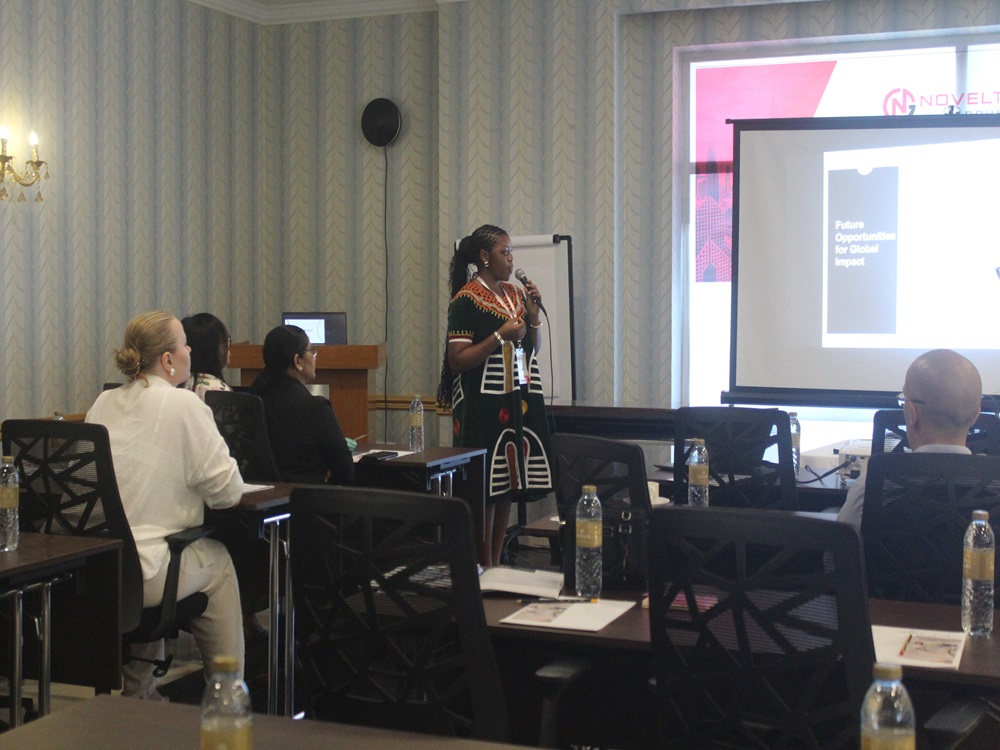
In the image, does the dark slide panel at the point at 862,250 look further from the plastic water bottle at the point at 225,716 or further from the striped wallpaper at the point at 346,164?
the plastic water bottle at the point at 225,716

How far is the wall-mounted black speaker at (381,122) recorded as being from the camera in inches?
286

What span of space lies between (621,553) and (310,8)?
19.7 feet

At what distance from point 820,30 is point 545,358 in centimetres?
245

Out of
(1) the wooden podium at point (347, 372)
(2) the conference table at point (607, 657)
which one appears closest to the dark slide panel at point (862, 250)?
(1) the wooden podium at point (347, 372)

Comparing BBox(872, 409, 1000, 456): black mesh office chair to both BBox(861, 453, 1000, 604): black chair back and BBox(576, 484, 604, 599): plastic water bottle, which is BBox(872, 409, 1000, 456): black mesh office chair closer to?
BBox(861, 453, 1000, 604): black chair back

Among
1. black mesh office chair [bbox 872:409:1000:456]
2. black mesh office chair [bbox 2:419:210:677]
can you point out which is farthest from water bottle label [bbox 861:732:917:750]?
black mesh office chair [bbox 872:409:1000:456]

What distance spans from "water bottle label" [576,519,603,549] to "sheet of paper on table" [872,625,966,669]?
1.92 feet

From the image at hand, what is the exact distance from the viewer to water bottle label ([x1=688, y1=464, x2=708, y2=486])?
3424 millimetres

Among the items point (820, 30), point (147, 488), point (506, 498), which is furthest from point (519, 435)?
point (820, 30)

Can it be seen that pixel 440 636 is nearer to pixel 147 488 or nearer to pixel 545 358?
pixel 147 488

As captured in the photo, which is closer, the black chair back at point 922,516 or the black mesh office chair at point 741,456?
the black chair back at point 922,516

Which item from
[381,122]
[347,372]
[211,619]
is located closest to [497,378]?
[347,372]

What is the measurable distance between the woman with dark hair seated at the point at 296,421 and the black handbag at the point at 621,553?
1.72m

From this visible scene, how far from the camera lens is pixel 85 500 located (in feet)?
9.95
